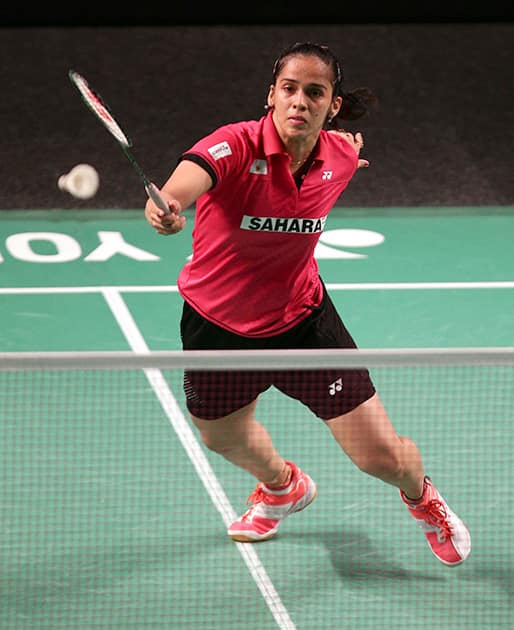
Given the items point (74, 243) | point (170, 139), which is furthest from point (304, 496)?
point (170, 139)

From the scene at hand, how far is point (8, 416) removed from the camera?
5.94 m

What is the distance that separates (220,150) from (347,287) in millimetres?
3667

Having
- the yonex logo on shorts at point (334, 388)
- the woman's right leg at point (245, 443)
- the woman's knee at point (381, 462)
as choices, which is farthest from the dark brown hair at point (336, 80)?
the woman's knee at point (381, 462)

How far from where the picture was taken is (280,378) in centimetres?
456

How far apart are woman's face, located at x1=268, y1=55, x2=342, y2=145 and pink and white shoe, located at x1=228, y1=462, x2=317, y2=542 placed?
1495 millimetres

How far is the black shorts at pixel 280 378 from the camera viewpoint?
177 inches

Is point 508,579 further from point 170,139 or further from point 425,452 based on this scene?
point 170,139

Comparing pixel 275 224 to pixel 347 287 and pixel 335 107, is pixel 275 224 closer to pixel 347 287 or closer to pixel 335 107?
pixel 335 107

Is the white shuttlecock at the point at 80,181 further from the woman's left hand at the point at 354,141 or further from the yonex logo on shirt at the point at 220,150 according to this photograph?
the woman's left hand at the point at 354,141

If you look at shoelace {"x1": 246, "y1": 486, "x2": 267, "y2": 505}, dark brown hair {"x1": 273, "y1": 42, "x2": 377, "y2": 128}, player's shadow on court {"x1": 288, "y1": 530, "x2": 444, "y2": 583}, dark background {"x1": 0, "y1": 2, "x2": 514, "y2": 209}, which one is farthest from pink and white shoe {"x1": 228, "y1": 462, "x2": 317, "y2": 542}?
dark background {"x1": 0, "y1": 2, "x2": 514, "y2": 209}

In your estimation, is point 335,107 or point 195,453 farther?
point 195,453

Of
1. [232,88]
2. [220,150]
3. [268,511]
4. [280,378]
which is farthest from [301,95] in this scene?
[232,88]

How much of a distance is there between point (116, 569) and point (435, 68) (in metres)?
7.59

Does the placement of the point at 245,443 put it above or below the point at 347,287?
below
